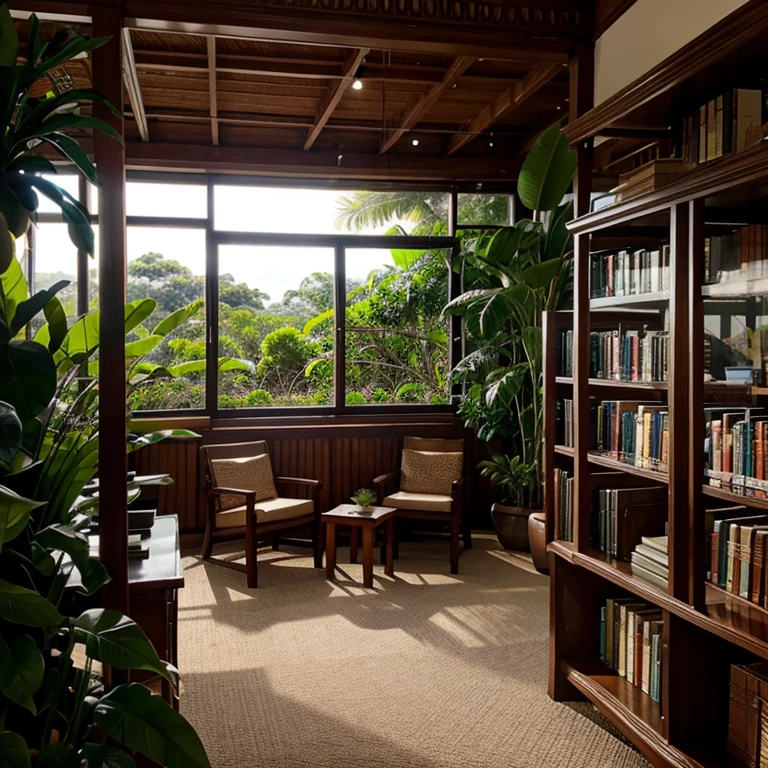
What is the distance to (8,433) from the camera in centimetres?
171

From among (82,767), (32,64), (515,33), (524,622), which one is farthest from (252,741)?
(515,33)

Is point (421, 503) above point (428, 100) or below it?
below

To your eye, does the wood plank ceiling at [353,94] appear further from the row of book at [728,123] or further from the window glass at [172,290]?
the row of book at [728,123]

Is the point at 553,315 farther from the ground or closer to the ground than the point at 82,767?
farther from the ground

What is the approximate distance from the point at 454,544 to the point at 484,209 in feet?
9.99

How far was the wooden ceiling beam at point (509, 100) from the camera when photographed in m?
4.79

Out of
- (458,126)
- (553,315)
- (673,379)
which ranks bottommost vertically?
(673,379)

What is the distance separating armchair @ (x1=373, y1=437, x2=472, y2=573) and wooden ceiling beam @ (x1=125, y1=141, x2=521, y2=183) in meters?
2.29

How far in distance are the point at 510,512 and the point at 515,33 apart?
368cm

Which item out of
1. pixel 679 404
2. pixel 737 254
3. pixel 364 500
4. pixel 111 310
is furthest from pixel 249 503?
pixel 737 254

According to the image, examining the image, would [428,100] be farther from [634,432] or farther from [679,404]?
[679,404]

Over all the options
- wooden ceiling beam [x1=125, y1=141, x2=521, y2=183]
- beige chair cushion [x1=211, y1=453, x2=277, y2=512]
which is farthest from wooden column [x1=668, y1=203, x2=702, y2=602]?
wooden ceiling beam [x1=125, y1=141, x2=521, y2=183]

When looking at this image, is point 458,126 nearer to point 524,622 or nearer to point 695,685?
point 524,622

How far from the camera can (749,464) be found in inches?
90.4
